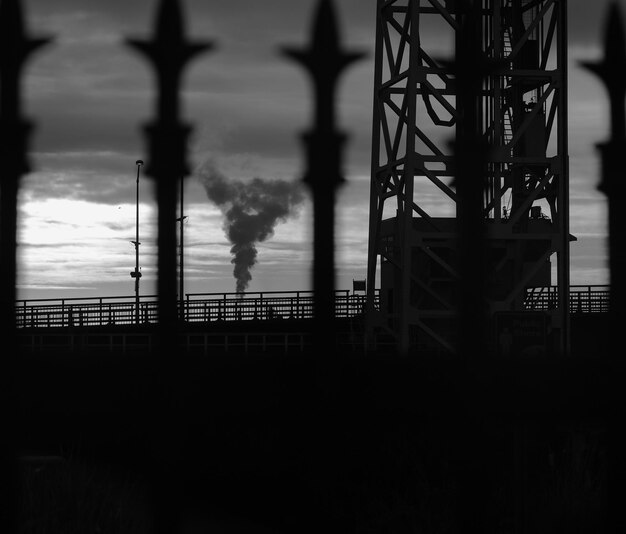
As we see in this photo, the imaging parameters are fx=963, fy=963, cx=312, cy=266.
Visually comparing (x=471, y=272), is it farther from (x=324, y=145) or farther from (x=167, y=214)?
(x=167, y=214)

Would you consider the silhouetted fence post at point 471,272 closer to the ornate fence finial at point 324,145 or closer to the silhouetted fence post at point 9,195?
the ornate fence finial at point 324,145

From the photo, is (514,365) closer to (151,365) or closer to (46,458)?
(151,365)

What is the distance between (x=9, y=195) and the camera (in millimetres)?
3332

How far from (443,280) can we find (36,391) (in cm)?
2640

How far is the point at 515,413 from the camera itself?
139 inches

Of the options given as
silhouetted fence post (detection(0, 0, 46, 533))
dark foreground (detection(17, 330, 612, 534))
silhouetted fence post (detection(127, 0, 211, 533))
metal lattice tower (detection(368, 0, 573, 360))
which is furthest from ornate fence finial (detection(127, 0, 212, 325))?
metal lattice tower (detection(368, 0, 573, 360))

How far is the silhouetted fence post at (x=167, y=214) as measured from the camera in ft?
10.3

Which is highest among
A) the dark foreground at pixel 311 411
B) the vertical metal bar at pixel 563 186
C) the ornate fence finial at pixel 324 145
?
the vertical metal bar at pixel 563 186

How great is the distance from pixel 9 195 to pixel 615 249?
219cm

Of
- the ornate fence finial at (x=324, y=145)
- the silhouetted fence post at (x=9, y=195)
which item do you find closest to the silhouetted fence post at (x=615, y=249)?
the ornate fence finial at (x=324, y=145)

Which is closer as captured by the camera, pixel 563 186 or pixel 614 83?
pixel 614 83

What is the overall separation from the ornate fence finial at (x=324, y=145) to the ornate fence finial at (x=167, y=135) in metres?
0.39

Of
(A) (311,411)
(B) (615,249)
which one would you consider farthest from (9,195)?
(B) (615,249)

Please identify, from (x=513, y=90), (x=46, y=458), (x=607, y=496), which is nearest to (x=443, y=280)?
(x=513, y=90)
